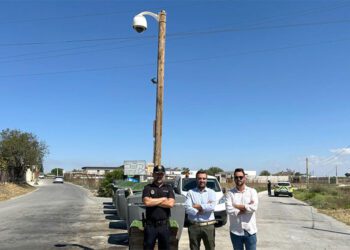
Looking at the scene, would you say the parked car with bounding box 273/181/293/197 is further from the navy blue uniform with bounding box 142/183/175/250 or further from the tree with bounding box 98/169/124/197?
the navy blue uniform with bounding box 142/183/175/250

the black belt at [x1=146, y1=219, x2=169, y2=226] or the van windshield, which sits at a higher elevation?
the van windshield

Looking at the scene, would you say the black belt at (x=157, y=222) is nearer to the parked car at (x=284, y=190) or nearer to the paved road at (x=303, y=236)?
the paved road at (x=303, y=236)

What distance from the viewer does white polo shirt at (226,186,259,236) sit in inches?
274

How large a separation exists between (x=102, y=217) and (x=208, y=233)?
13.4 m

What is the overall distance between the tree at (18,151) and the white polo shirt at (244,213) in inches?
2212

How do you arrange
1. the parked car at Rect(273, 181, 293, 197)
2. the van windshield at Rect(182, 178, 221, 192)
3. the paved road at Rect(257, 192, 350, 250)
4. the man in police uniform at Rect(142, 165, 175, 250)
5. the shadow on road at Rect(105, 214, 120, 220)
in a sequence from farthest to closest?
the parked car at Rect(273, 181, 293, 197), the shadow on road at Rect(105, 214, 120, 220), the van windshield at Rect(182, 178, 221, 192), the paved road at Rect(257, 192, 350, 250), the man in police uniform at Rect(142, 165, 175, 250)

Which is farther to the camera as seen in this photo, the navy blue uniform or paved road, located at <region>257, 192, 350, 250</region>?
paved road, located at <region>257, 192, 350, 250</region>

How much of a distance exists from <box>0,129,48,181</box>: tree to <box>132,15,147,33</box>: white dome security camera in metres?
51.2

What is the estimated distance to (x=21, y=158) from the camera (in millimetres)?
62188

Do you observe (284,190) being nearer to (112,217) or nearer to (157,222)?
(112,217)

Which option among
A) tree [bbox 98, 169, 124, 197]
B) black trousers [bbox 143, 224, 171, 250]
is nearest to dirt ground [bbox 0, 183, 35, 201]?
tree [bbox 98, 169, 124, 197]

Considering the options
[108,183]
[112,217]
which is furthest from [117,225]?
[108,183]

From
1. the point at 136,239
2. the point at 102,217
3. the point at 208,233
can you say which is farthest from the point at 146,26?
the point at 102,217

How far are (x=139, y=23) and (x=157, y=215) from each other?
5.79 m
